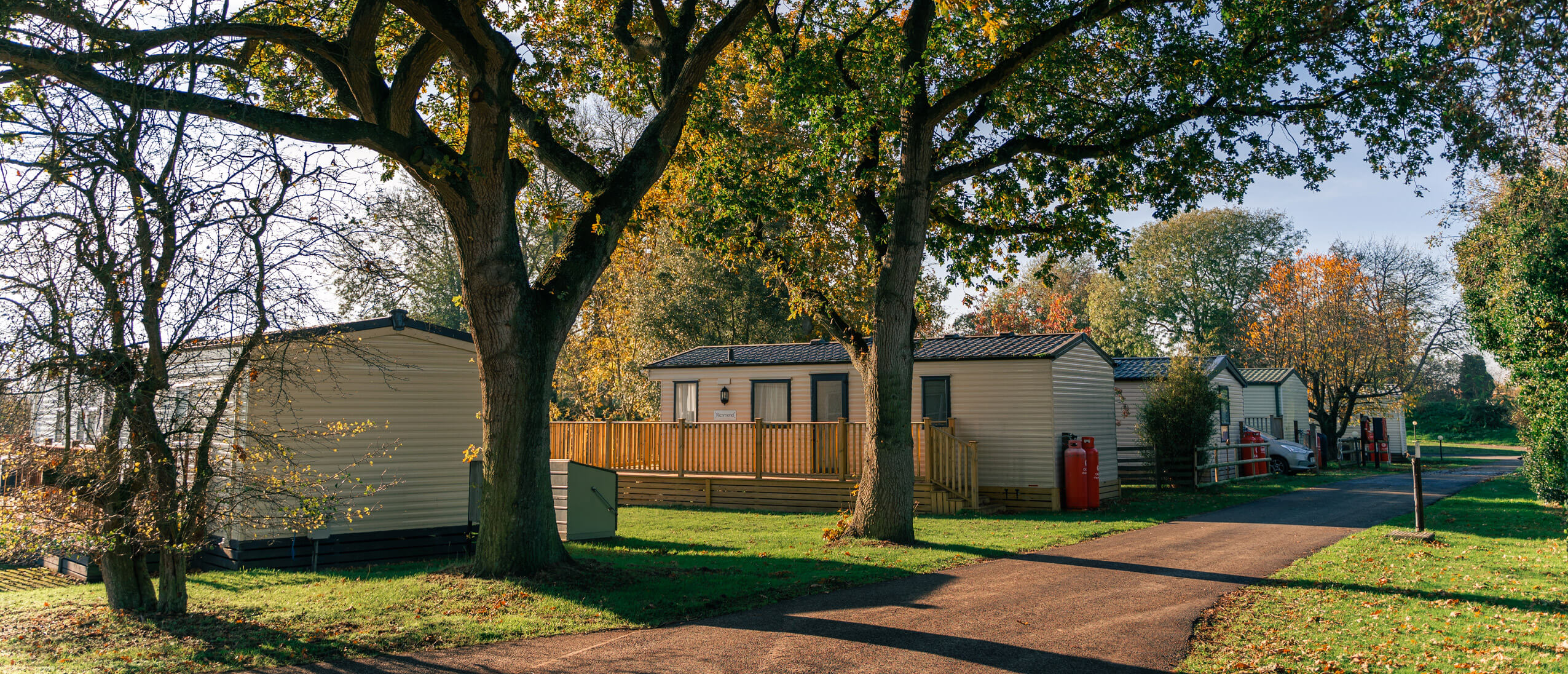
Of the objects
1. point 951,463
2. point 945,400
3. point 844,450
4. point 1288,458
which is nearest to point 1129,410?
point 1288,458

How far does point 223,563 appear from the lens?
34.1ft


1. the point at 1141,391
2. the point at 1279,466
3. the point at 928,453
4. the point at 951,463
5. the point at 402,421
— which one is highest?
the point at 1141,391

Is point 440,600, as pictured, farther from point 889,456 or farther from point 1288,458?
point 1288,458

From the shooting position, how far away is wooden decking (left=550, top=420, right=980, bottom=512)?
16.7 m

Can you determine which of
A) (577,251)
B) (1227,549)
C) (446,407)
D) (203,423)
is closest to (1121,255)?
(1227,549)

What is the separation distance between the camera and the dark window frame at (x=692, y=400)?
2114 centimetres

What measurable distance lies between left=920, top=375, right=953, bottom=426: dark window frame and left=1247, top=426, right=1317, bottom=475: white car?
1285 cm

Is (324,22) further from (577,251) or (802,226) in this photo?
(802,226)

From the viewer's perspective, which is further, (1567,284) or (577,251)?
(1567,284)

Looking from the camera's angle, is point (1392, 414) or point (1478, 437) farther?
point (1478, 437)

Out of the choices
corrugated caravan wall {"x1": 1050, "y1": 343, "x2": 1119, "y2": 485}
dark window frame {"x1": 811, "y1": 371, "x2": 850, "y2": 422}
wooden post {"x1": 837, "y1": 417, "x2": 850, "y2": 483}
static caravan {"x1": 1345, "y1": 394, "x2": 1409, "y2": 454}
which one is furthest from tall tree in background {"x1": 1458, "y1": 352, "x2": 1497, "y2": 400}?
wooden post {"x1": 837, "y1": 417, "x2": 850, "y2": 483}

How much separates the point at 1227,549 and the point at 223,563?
38.8 ft

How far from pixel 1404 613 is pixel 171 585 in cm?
1002

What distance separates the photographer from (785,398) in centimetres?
2005
